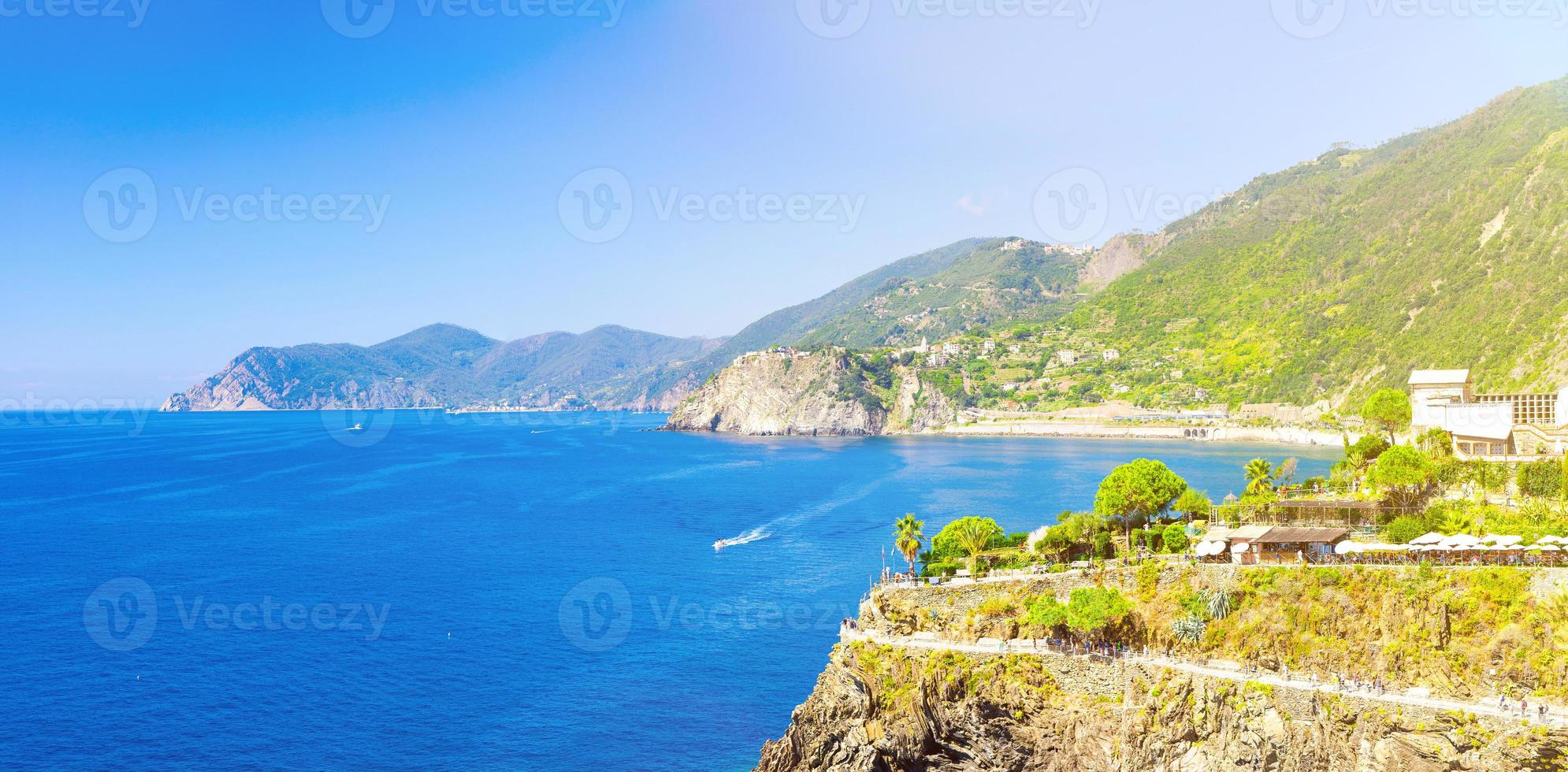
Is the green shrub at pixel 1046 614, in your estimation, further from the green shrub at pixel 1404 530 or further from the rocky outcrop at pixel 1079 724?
the green shrub at pixel 1404 530

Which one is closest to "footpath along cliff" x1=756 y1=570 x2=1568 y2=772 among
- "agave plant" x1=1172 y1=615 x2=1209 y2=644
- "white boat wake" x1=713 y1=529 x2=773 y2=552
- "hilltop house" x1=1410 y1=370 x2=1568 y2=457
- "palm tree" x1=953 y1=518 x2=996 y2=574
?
"agave plant" x1=1172 y1=615 x2=1209 y2=644

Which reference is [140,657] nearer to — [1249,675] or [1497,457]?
[1249,675]

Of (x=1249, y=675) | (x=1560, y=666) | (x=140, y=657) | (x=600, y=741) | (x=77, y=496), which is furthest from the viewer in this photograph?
(x=77, y=496)

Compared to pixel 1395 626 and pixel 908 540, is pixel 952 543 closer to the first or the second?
pixel 908 540

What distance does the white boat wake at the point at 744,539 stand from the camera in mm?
80750

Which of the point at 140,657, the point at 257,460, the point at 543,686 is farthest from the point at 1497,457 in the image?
the point at 257,460

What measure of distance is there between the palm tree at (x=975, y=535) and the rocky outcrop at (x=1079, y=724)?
8.80m

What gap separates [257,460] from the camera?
16388 centimetres

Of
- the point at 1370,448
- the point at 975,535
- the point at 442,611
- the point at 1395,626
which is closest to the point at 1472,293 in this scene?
the point at 1370,448

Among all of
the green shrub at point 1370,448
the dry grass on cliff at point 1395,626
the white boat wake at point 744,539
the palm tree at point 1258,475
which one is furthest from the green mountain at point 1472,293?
the dry grass on cliff at point 1395,626

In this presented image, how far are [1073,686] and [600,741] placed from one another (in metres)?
19.5

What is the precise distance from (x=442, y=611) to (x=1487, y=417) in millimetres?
61365

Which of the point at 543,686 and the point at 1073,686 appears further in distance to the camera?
the point at 543,686

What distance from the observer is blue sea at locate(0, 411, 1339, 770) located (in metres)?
41.2
